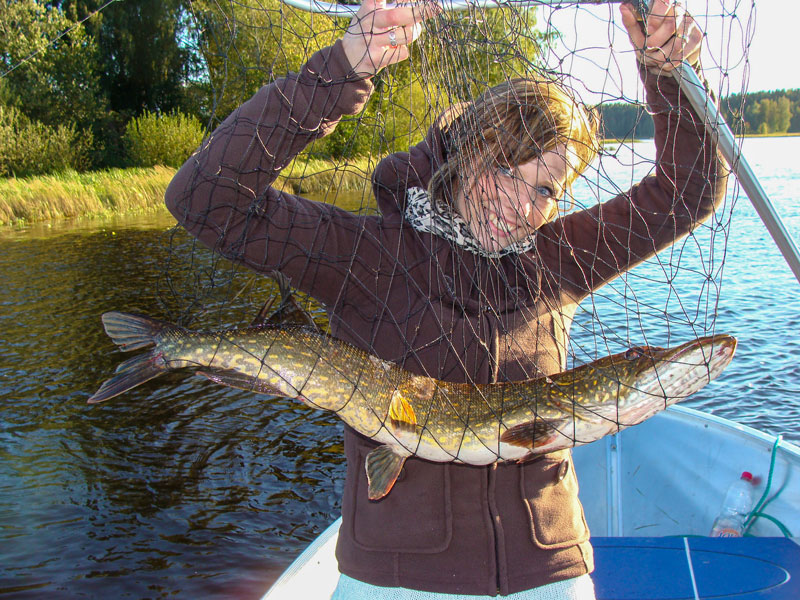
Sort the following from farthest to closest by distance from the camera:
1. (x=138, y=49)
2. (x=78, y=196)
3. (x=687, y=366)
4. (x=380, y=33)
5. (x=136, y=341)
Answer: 1. (x=138, y=49)
2. (x=78, y=196)
3. (x=136, y=341)
4. (x=687, y=366)
5. (x=380, y=33)

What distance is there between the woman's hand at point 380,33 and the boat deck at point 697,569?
8.90ft

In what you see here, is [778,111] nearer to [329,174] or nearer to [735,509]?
[329,174]

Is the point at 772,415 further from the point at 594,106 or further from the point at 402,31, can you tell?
the point at 402,31

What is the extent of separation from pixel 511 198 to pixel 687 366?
2.33ft

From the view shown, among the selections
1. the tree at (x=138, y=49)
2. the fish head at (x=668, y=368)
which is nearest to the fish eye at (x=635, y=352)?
the fish head at (x=668, y=368)

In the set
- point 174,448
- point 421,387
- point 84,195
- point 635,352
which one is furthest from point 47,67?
point 635,352

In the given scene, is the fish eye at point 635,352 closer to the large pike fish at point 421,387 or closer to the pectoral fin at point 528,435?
the large pike fish at point 421,387

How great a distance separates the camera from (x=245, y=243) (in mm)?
1879

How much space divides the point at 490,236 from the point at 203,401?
5876 millimetres

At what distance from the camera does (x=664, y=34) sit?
1.88 m

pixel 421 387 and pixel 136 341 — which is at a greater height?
pixel 136 341

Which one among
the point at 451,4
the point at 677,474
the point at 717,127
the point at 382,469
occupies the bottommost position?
the point at 677,474

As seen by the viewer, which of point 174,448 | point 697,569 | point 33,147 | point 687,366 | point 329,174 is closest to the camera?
point 687,366

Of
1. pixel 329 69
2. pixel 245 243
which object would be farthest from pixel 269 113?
pixel 245 243
